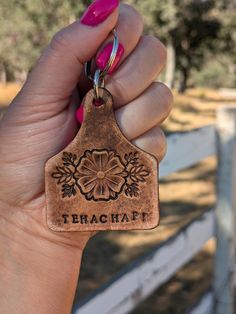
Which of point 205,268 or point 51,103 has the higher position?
point 51,103

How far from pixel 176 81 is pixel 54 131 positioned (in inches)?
1038

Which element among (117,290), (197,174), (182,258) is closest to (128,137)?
(117,290)

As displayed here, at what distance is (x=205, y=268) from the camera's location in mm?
4375

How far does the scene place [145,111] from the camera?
3.45ft

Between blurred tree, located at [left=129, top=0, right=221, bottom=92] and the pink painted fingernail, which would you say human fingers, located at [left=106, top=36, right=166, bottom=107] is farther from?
blurred tree, located at [left=129, top=0, right=221, bottom=92]

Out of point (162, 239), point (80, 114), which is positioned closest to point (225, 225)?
point (162, 239)

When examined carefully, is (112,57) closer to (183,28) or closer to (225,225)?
(225,225)

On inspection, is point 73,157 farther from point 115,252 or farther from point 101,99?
point 115,252

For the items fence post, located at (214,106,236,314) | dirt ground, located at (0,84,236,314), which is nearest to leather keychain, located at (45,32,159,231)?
fence post, located at (214,106,236,314)

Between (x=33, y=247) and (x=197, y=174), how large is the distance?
6.74 m

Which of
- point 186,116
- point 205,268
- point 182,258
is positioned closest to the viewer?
point 182,258

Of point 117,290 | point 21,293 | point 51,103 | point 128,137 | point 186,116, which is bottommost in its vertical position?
point 186,116

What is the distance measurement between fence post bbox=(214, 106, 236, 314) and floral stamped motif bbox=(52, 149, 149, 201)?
1.98 m

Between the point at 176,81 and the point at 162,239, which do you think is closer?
the point at 162,239
